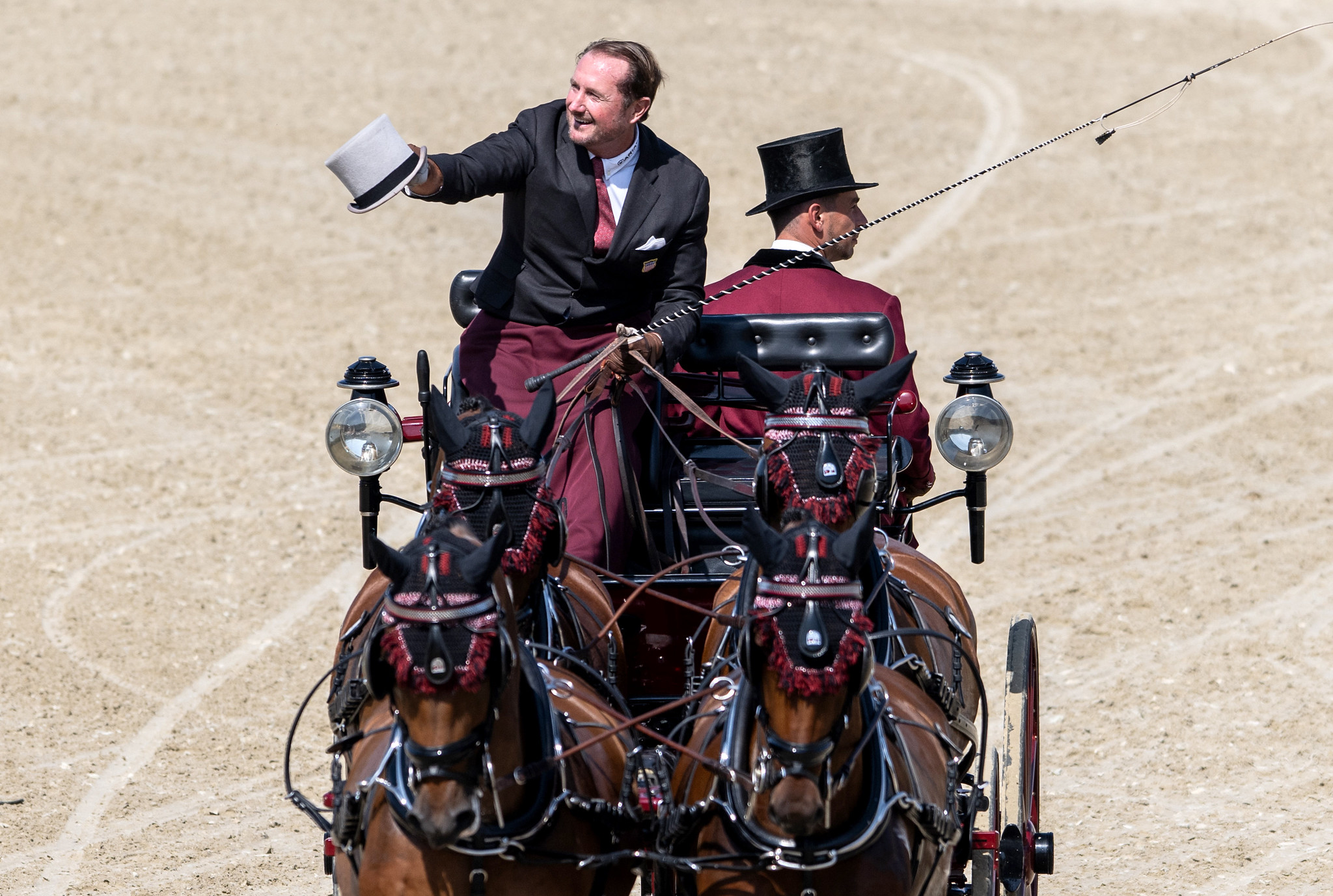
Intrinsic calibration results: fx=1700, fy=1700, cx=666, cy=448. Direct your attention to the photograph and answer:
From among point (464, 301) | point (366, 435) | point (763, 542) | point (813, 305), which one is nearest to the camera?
point (763, 542)

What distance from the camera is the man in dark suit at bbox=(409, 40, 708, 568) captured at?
17.3ft

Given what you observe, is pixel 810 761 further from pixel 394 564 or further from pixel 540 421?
pixel 540 421

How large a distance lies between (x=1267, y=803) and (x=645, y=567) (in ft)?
10.0

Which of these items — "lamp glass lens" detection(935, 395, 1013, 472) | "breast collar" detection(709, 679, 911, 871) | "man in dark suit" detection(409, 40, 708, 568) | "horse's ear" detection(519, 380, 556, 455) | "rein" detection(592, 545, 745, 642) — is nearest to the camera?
"breast collar" detection(709, 679, 911, 871)

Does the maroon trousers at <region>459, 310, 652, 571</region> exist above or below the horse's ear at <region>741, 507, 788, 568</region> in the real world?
above

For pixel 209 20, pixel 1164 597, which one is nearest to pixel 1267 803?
pixel 1164 597

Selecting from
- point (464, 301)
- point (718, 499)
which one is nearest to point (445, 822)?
point (718, 499)

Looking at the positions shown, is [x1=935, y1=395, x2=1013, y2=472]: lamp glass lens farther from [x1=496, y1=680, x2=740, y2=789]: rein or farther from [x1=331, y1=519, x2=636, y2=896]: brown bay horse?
[x1=496, y1=680, x2=740, y2=789]: rein

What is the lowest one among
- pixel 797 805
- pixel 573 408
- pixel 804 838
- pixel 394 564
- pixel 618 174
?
pixel 804 838

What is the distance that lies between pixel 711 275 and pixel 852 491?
10584 mm

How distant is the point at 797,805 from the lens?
3.45 meters

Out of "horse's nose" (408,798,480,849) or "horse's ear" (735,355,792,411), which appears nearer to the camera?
"horse's nose" (408,798,480,849)

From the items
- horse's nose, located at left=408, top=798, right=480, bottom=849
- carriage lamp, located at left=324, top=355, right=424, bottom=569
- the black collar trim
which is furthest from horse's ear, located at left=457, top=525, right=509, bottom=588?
the black collar trim

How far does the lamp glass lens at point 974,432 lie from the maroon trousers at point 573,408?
39.1 inches
